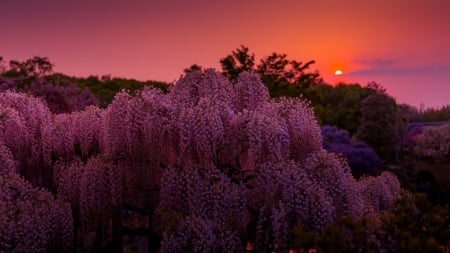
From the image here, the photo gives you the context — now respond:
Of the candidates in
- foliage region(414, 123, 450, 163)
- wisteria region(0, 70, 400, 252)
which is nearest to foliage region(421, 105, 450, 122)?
foliage region(414, 123, 450, 163)

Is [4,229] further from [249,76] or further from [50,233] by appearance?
[249,76]

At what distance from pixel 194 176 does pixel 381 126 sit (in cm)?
3701

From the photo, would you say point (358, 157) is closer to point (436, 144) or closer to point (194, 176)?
point (436, 144)

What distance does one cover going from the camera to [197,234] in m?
11.8

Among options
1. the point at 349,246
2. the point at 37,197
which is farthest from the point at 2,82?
the point at 349,246

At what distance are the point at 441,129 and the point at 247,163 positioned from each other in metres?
41.7

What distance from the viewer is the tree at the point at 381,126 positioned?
153 ft

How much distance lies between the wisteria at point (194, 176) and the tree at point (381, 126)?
32883 mm

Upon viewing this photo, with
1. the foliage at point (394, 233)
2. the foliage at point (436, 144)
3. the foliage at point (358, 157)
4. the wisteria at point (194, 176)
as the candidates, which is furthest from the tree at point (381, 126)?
the foliage at point (394, 233)

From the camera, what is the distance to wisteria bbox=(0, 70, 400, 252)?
12094 mm

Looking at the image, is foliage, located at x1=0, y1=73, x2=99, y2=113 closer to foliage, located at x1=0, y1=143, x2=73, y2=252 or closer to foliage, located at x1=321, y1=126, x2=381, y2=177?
foliage, located at x1=321, y1=126, x2=381, y2=177

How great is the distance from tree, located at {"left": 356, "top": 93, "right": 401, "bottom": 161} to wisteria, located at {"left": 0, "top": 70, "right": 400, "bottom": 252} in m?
32.9

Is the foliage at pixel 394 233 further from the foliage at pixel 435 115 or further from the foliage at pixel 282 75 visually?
the foliage at pixel 435 115

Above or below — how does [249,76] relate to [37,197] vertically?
above
